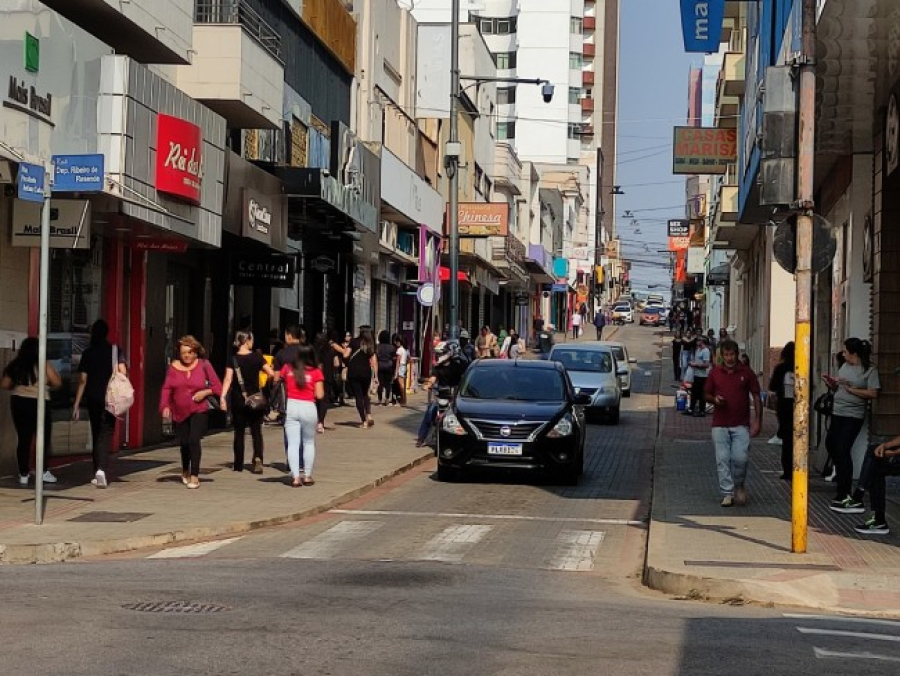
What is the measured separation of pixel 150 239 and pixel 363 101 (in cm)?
1720

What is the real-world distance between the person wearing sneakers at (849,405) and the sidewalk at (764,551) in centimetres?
42

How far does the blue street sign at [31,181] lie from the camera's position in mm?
13070

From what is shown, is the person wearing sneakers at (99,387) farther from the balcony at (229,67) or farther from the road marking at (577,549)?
the balcony at (229,67)

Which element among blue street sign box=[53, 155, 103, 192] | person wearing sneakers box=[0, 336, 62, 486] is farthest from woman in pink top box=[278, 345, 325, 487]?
blue street sign box=[53, 155, 103, 192]

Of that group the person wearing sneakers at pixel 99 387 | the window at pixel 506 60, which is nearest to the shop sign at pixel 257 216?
the person wearing sneakers at pixel 99 387

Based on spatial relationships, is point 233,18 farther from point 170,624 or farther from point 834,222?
point 170,624

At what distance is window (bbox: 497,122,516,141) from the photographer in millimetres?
110250

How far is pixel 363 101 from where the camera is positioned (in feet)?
123

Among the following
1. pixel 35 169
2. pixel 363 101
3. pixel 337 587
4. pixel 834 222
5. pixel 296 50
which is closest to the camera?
pixel 337 587

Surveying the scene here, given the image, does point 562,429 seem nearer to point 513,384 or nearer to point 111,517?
point 513,384

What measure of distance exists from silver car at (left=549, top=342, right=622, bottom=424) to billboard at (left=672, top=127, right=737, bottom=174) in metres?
4.65

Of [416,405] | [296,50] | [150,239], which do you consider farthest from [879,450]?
[416,405]

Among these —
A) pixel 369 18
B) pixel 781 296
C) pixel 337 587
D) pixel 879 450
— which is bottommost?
pixel 337 587

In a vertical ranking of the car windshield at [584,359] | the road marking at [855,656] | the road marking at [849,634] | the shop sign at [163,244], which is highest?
the shop sign at [163,244]
